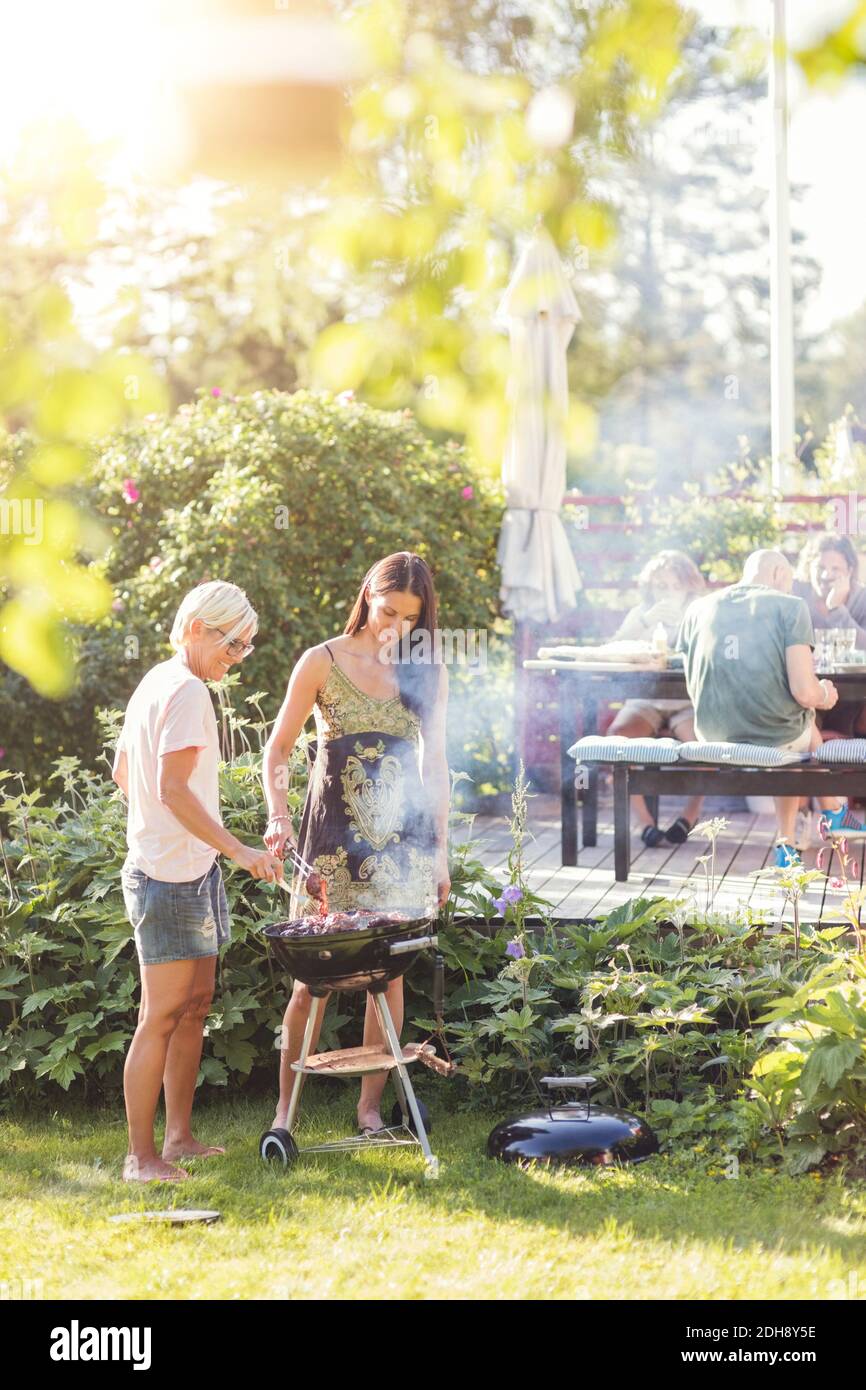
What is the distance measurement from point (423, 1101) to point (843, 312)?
123ft

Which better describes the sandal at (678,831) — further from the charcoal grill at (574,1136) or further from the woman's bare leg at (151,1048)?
the woman's bare leg at (151,1048)

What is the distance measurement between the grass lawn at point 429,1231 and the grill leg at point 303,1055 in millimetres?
135

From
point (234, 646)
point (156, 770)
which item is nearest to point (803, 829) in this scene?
point (234, 646)

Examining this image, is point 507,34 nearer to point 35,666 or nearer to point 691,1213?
point 35,666

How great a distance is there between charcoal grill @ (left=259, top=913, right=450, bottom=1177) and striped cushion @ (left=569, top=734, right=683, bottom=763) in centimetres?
211

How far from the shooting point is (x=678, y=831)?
726cm

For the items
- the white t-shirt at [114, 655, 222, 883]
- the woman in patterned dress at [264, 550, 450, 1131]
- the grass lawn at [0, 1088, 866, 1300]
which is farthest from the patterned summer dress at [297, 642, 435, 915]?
the grass lawn at [0, 1088, 866, 1300]

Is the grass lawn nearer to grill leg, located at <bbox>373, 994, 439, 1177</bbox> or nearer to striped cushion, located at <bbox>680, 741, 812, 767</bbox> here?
grill leg, located at <bbox>373, 994, 439, 1177</bbox>

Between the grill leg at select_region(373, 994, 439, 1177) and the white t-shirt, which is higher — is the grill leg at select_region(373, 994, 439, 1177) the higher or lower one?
the lower one

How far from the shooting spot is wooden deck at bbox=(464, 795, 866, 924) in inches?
225

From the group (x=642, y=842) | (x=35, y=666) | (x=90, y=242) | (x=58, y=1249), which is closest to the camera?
(x=35, y=666)

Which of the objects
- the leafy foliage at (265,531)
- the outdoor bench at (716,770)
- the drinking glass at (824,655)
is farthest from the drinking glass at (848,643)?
the leafy foliage at (265,531)

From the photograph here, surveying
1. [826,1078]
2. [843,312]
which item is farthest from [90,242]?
[843,312]
